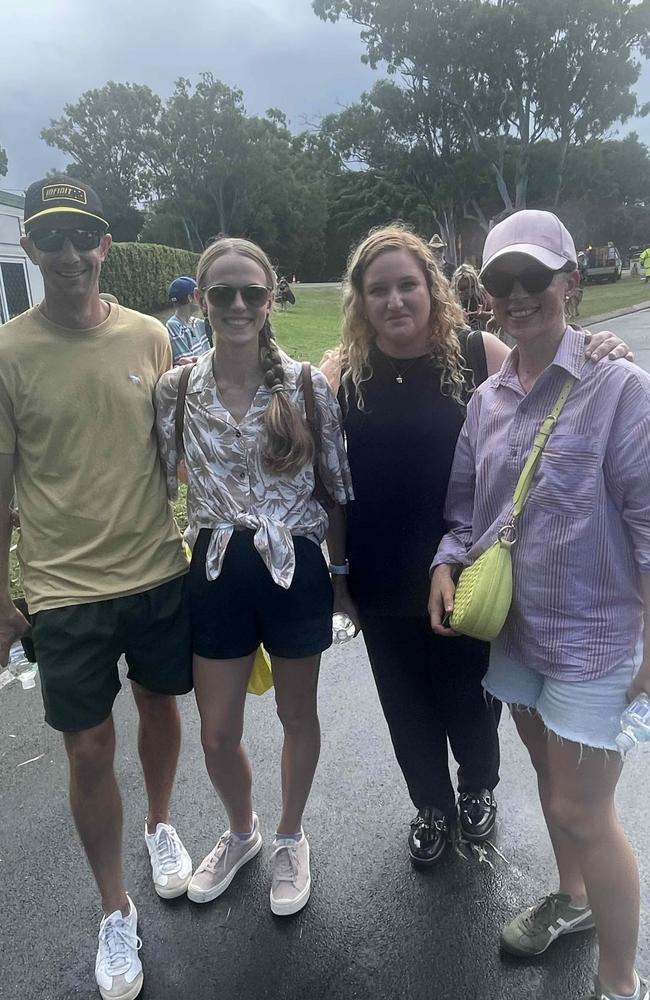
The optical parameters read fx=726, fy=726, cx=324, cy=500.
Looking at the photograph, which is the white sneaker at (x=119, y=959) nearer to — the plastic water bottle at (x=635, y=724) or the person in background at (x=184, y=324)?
the plastic water bottle at (x=635, y=724)

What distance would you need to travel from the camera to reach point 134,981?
210 cm

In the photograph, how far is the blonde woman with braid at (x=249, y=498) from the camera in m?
2.15

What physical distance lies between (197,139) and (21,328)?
164ft

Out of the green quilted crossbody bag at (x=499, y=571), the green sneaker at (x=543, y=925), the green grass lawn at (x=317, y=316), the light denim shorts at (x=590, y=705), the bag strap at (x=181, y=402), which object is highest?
the bag strap at (x=181, y=402)

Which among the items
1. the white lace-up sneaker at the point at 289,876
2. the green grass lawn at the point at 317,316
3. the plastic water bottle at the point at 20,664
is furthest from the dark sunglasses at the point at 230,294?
the green grass lawn at the point at 317,316

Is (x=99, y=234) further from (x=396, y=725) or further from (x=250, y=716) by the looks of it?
(x=250, y=716)

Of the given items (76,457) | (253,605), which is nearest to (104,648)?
(253,605)

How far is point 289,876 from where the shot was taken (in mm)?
2406

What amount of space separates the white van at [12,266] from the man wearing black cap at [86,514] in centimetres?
1133

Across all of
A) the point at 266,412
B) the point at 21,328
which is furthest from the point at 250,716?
the point at 21,328

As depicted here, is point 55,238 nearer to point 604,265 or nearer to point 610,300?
point 610,300

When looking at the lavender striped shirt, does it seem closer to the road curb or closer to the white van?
the white van

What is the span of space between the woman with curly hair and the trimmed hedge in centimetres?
1859

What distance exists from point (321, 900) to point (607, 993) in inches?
35.3
